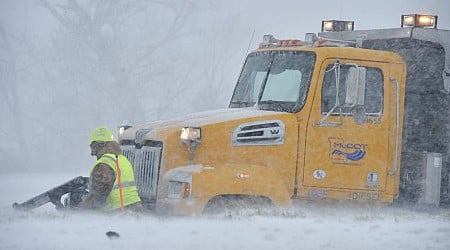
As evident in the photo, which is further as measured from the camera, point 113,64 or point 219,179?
point 113,64

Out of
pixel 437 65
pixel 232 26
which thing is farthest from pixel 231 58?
pixel 437 65

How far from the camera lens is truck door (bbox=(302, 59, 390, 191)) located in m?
9.77

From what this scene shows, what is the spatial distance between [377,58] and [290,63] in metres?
1.03

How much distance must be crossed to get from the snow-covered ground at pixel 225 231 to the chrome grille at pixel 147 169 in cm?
48

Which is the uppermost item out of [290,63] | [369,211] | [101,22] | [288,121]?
A: [101,22]

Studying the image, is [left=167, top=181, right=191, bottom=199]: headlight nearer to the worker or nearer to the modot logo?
the worker

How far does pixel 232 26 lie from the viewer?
37.6 metres

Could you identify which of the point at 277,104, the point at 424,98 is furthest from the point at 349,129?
the point at 424,98

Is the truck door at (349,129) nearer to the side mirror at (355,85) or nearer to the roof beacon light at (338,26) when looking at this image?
the side mirror at (355,85)

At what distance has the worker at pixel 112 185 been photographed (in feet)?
29.6

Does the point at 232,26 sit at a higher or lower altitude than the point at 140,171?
higher

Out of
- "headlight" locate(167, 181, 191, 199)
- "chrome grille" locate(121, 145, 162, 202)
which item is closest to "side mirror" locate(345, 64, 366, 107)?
"headlight" locate(167, 181, 191, 199)

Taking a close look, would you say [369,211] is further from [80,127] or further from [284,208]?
[80,127]

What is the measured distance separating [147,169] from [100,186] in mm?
796
